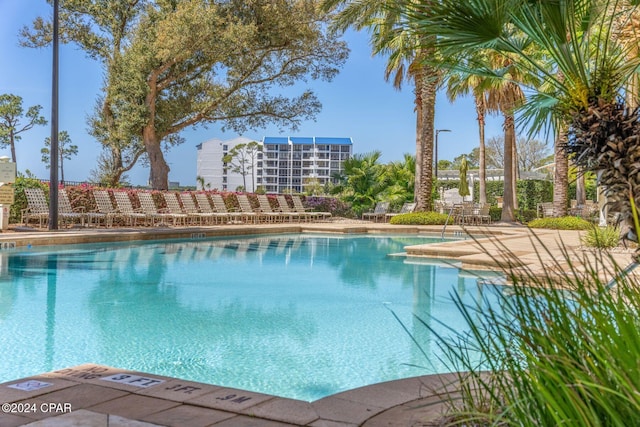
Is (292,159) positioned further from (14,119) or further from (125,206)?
(125,206)

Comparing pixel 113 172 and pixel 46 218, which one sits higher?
pixel 113 172

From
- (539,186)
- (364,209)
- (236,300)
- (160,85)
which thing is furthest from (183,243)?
(539,186)

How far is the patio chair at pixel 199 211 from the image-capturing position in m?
17.2

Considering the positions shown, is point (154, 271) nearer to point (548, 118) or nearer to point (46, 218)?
point (548, 118)

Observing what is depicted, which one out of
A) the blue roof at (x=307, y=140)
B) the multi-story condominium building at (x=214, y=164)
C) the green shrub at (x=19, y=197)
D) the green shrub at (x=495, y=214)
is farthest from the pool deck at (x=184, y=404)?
the multi-story condominium building at (x=214, y=164)

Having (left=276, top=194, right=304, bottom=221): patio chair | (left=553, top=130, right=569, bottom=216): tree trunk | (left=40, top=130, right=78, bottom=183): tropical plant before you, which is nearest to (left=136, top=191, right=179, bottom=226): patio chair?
(left=276, top=194, right=304, bottom=221): patio chair

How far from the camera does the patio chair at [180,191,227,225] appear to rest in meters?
17.2

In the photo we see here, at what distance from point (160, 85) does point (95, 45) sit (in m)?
3.14

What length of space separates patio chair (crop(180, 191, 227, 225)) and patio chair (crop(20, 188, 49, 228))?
4203 mm

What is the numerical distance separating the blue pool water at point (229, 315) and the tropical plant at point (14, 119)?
123 ft

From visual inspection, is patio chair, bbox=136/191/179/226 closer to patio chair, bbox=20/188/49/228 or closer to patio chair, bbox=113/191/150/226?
patio chair, bbox=113/191/150/226

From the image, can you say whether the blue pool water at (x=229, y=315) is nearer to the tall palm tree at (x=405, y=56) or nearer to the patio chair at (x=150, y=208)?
the patio chair at (x=150, y=208)

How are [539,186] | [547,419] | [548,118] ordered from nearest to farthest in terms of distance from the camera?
[547,419] → [548,118] → [539,186]

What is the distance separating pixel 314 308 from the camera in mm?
6215
